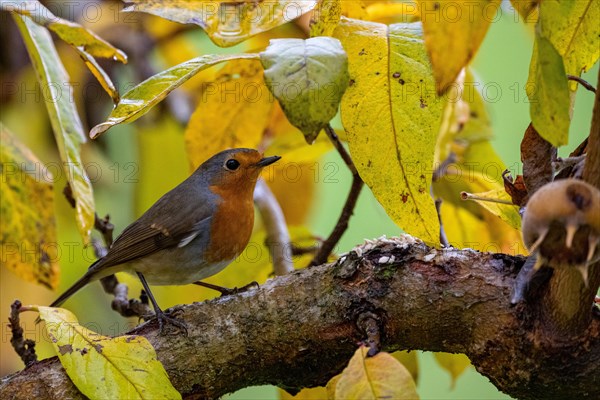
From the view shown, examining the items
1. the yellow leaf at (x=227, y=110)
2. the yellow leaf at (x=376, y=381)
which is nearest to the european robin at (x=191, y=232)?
the yellow leaf at (x=227, y=110)

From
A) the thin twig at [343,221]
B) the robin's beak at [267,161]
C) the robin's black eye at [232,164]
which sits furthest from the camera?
the robin's black eye at [232,164]

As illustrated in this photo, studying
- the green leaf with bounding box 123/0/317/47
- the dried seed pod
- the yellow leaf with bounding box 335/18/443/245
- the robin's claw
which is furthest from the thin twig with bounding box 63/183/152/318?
the dried seed pod

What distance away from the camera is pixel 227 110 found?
1.63 metres

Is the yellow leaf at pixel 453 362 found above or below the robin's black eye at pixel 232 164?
below

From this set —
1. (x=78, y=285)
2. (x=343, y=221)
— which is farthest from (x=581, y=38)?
(x=78, y=285)

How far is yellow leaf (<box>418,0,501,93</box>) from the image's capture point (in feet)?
2.70

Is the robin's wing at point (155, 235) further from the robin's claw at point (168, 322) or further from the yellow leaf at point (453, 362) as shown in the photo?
the yellow leaf at point (453, 362)

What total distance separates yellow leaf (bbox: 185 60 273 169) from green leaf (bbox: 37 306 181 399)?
521 mm

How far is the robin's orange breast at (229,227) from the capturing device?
2.17 m

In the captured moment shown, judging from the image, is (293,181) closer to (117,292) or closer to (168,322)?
(117,292)

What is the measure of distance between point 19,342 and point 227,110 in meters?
0.64

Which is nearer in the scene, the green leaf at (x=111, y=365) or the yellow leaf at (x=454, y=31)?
the yellow leaf at (x=454, y=31)

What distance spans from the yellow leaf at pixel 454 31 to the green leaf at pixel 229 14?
35cm

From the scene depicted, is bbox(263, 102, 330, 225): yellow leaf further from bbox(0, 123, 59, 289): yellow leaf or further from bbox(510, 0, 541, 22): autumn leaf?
bbox(510, 0, 541, 22): autumn leaf
